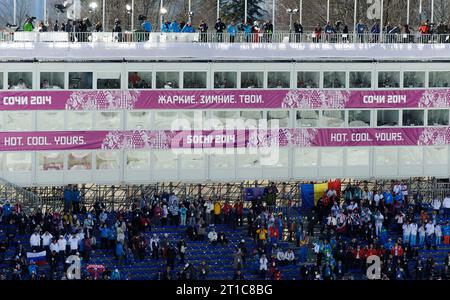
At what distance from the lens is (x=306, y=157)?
35.8m

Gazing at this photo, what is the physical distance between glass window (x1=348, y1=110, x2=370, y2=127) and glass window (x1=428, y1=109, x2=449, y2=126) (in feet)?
7.69

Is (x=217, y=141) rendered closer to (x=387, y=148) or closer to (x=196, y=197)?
(x=196, y=197)

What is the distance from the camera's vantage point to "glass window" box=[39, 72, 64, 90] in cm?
3284

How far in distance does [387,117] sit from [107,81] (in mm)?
10093

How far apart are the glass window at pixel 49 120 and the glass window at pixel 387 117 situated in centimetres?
1120

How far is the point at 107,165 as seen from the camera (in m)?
34.0

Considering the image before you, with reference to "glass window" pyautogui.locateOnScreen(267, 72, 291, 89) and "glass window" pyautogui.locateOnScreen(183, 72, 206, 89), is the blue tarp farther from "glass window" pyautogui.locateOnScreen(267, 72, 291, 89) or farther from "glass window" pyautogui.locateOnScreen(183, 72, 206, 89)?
"glass window" pyautogui.locateOnScreen(183, 72, 206, 89)

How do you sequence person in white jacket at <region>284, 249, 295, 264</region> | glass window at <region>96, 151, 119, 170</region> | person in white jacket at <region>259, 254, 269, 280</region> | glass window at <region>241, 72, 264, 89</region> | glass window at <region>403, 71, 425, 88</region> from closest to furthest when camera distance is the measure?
person in white jacket at <region>259, 254, 269, 280</region> → person in white jacket at <region>284, 249, 295, 264</region> → glass window at <region>96, 151, 119, 170</region> → glass window at <region>241, 72, 264, 89</region> → glass window at <region>403, 71, 425, 88</region>

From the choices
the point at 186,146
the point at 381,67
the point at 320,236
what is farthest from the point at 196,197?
the point at 381,67

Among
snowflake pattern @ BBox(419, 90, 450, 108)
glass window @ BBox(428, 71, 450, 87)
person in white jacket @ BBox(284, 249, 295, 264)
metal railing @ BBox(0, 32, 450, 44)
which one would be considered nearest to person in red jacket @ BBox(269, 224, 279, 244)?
person in white jacket @ BBox(284, 249, 295, 264)

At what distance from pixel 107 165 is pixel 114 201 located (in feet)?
4.29

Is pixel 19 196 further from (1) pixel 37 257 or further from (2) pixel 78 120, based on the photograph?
(1) pixel 37 257

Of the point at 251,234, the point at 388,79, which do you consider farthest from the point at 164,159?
the point at 388,79

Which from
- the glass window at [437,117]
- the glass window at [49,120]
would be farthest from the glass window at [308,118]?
the glass window at [49,120]
